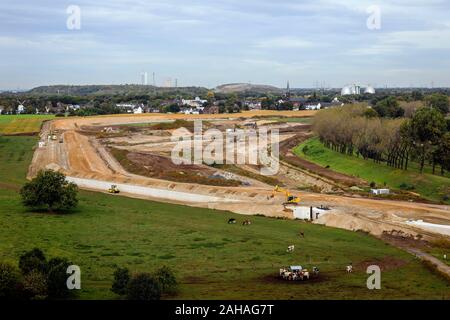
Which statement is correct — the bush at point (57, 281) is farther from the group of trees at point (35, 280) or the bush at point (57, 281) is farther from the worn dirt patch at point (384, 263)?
the worn dirt patch at point (384, 263)

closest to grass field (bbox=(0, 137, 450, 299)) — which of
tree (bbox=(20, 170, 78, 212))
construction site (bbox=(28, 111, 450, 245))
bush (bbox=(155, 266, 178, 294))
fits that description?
bush (bbox=(155, 266, 178, 294))

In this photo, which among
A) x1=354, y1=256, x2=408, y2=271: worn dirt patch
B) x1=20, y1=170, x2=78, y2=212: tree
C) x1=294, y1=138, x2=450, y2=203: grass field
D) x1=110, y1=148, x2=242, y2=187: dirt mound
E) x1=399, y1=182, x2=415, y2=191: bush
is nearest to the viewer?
x1=354, y1=256, x2=408, y2=271: worn dirt patch

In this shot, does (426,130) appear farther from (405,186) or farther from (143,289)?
(143,289)

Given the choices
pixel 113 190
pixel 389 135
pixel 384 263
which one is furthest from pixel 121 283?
pixel 389 135

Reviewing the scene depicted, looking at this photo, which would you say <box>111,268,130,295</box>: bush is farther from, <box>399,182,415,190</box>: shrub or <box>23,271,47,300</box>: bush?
<box>399,182,415,190</box>: shrub

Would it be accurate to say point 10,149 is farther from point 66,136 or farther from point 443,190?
point 443,190
